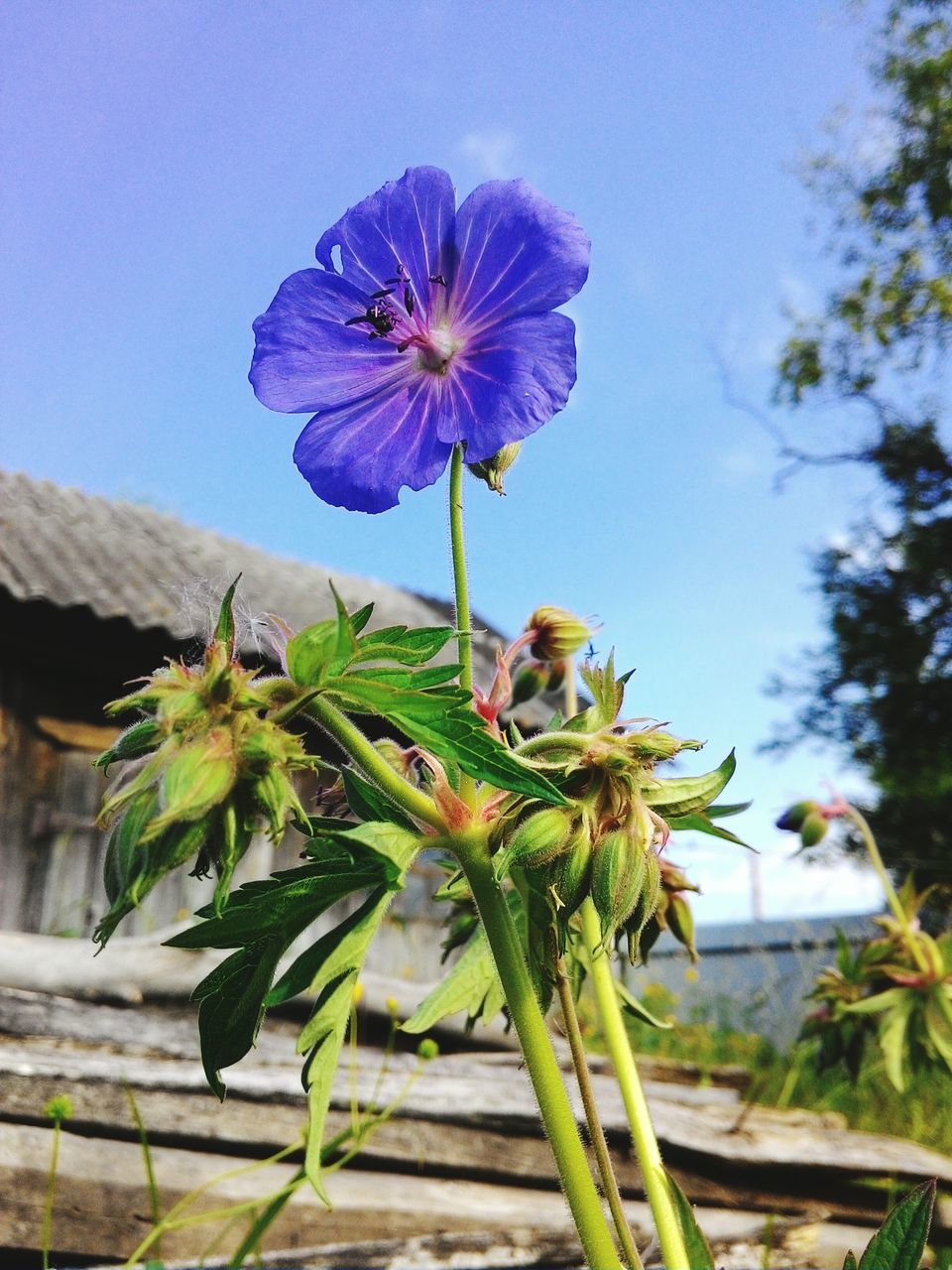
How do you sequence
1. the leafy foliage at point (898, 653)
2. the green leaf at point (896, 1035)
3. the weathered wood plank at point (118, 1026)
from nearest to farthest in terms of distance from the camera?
the green leaf at point (896, 1035)
the weathered wood plank at point (118, 1026)
the leafy foliage at point (898, 653)

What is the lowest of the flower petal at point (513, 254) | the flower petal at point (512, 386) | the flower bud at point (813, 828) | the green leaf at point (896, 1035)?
the green leaf at point (896, 1035)

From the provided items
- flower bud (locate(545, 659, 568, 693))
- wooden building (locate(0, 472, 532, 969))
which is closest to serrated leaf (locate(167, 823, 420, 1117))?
flower bud (locate(545, 659, 568, 693))

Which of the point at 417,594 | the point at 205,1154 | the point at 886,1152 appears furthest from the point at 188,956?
the point at 417,594

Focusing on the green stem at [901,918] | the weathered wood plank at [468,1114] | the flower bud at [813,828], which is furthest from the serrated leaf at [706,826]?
the weathered wood plank at [468,1114]

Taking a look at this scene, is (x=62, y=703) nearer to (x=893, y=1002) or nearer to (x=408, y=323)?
(x=893, y=1002)

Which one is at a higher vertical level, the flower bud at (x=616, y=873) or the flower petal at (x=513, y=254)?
the flower petal at (x=513, y=254)

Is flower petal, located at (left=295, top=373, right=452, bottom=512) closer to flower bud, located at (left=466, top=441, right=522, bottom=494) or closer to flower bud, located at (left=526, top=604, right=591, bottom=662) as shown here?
flower bud, located at (left=466, top=441, right=522, bottom=494)

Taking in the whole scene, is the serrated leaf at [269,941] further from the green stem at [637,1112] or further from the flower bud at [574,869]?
the green stem at [637,1112]
